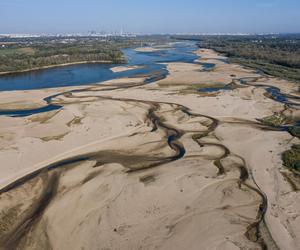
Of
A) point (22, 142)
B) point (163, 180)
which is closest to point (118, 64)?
point (22, 142)

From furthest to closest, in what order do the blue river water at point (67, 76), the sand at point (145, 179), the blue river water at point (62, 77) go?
1. the blue river water at point (62, 77)
2. the blue river water at point (67, 76)
3. the sand at point (145, 179)

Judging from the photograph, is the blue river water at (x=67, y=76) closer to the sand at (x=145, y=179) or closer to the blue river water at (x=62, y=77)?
the blue river water at (x=62, y=77)

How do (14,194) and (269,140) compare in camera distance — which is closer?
(14,194)

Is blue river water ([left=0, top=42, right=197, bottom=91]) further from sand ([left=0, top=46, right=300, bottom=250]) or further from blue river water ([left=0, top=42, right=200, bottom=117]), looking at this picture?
sand ([left=0, top=46, right=300, bottom=250])

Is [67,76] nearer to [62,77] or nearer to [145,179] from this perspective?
[62,77]

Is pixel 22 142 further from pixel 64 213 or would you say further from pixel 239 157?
pixel 239 157

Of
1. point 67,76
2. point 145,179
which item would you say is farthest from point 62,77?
point 145,179

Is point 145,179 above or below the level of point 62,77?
below

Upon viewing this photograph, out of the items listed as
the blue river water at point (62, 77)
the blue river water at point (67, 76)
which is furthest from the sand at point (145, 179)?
the blue river water at point (62, 77)
